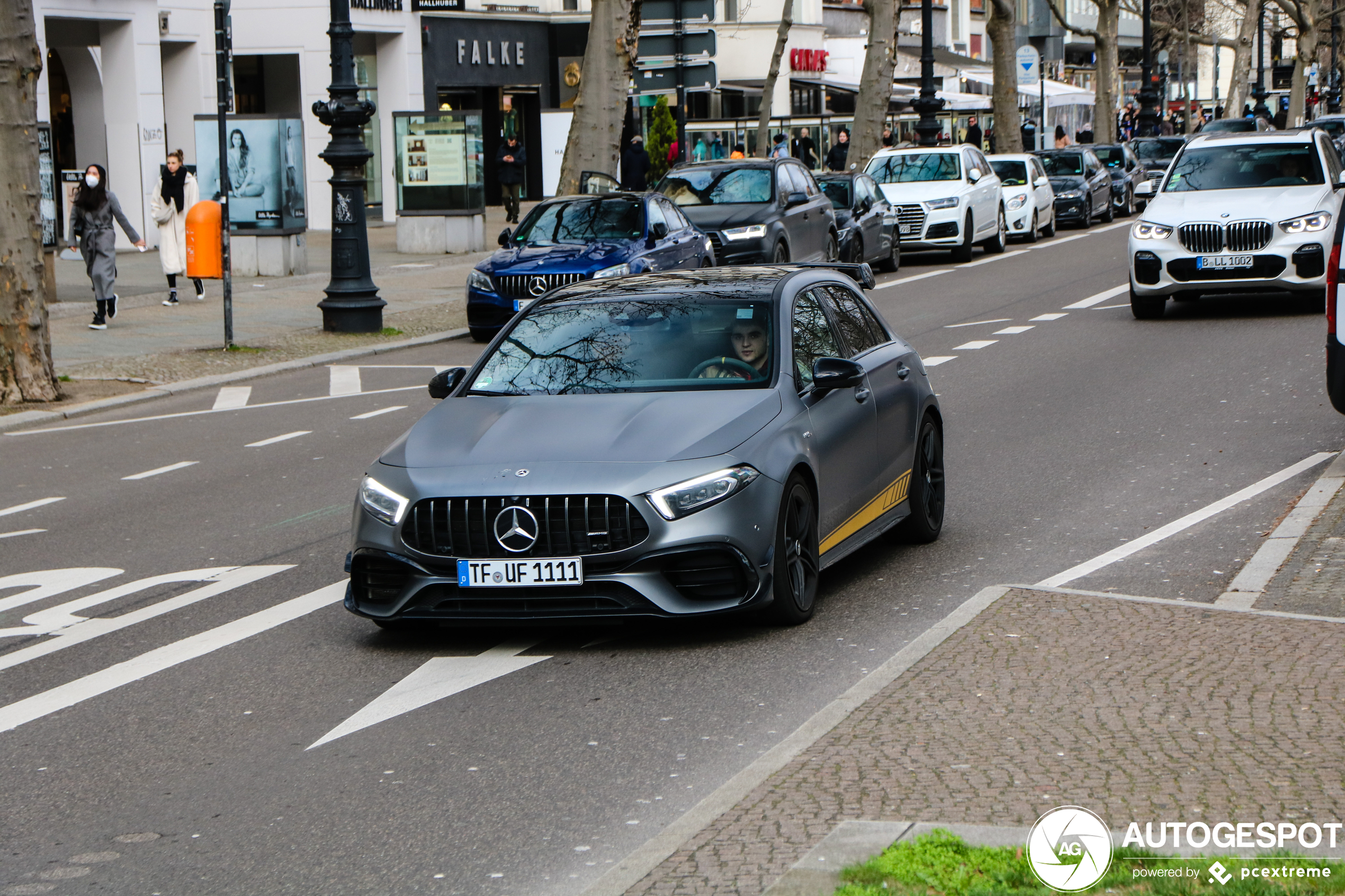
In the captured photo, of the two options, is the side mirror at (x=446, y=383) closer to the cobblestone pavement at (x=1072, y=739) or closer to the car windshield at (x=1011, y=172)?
the cobblestone pavement at (x=1072, y=739)

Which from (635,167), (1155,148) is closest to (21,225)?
(635,167)

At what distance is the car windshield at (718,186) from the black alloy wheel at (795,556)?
18.5 meters

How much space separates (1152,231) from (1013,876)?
1608 cm

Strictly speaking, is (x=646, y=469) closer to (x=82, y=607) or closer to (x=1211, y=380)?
(x=82, y=607)

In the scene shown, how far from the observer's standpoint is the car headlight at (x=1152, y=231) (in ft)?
64.1

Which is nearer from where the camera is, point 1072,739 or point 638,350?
point 1072,739

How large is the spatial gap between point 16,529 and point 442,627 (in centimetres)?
397

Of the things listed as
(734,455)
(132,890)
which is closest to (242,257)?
(734,455)

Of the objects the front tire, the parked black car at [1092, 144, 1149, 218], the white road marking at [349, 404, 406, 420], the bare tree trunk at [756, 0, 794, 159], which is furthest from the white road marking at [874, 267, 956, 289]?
the bare tree trunk at [756, 0, 794, 159]

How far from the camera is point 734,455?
743 centimetres

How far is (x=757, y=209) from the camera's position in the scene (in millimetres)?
25812

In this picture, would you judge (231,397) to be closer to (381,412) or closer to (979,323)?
(381,412)

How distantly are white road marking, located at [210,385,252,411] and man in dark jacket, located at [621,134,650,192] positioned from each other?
810 inches

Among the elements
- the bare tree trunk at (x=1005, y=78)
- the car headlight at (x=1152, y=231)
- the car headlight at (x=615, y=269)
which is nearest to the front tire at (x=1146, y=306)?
the car headlight at (x=1152, y=231)
